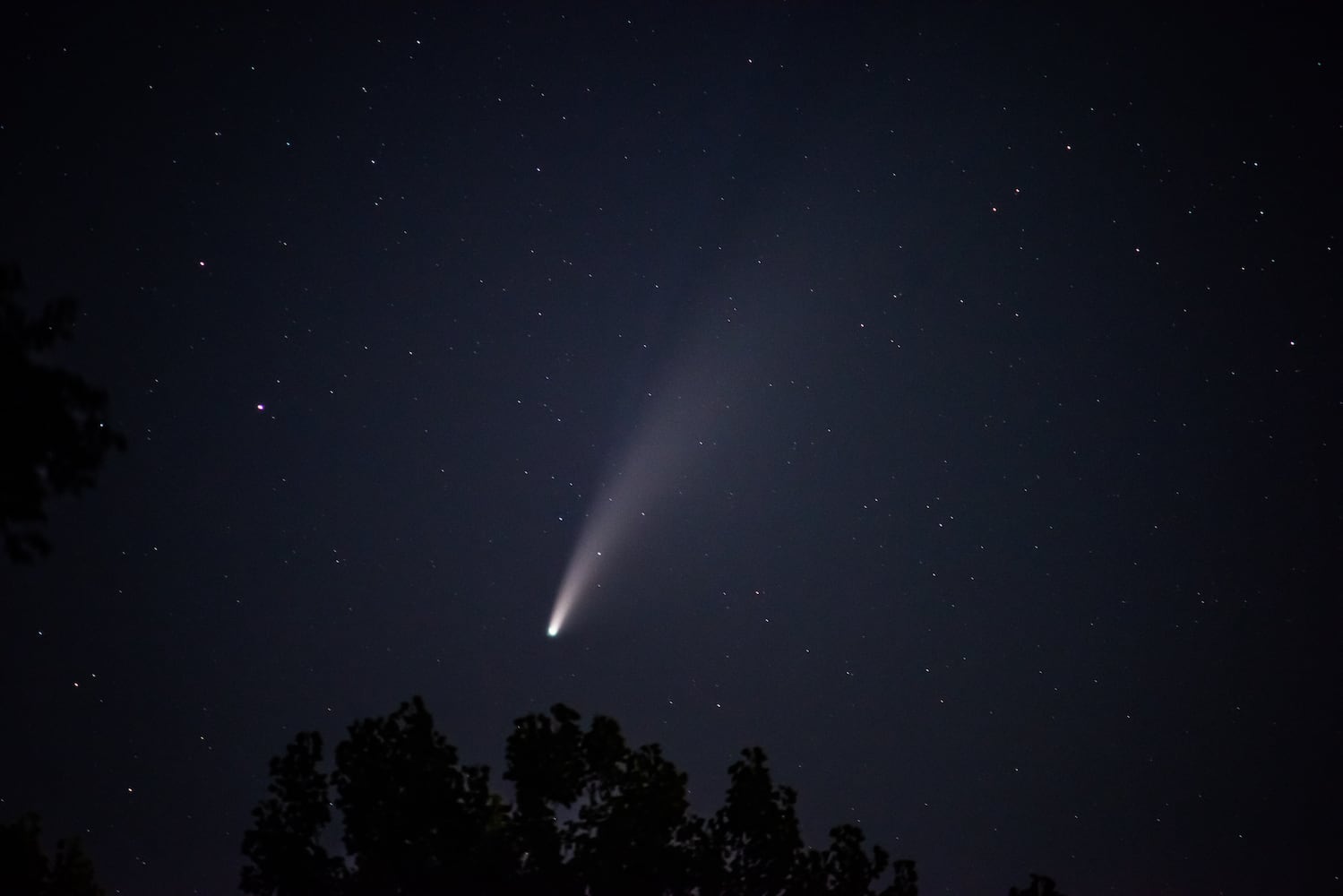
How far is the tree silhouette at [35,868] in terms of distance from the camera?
25.0 metres

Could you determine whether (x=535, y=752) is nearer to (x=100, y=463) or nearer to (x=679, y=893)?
(x=679, y=893)

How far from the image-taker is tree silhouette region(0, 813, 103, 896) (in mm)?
25031

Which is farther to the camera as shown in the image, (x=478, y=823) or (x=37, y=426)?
(x=478, y=823)

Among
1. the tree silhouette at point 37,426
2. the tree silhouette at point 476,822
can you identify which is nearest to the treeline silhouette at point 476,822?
the tree silhouette at point 476,822

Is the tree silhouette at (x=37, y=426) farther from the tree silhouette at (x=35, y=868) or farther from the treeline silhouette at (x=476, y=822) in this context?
the tree silhouette at (x=35, y=868)

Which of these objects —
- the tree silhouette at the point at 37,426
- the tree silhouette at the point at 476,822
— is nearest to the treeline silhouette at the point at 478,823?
the tree silhouette at the point at 476,822

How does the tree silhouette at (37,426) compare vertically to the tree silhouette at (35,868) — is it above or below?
below

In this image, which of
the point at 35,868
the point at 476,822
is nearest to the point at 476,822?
the point at 476,822

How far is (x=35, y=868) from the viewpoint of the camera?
25.5 m

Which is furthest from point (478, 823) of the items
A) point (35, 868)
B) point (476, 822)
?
point (35, 868)

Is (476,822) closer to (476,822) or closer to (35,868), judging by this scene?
(476,822)

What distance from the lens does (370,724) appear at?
22453mm

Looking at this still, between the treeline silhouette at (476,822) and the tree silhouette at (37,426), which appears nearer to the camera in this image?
the tree silhouette at (37,426)

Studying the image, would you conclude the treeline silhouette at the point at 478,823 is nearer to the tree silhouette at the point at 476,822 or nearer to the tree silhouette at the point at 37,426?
the tree silhouette at the point at 476,822
